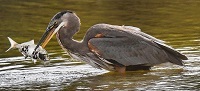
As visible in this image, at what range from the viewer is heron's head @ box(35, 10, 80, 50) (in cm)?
1268

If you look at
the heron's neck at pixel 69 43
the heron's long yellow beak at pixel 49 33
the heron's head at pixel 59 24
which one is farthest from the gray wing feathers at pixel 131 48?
the heron's long yellow beak at pixel 49 33

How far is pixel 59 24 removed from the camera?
12.8 metres

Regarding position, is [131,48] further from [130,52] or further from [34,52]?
[34,52]

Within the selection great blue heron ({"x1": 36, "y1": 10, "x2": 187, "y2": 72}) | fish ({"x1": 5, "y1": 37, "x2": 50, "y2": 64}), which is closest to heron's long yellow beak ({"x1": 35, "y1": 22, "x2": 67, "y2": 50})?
great blue heron ({"x1": 36, "y1": 10, "x2": 187, "y2": 72})

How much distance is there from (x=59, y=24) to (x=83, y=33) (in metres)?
5.44

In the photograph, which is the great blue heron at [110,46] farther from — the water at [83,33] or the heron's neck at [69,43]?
the water at [83,33]

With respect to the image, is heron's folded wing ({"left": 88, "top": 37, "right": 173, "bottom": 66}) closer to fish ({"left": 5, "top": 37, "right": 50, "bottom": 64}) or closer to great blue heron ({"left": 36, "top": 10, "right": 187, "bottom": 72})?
great blue heron ({"left": 36, "top": 10, "right": 187, "bottom": 72})

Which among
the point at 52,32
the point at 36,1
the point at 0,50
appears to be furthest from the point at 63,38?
the point at 36,1

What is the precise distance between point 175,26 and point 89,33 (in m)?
6.73

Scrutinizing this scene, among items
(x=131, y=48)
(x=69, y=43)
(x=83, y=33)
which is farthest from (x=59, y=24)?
(x=83, y=33)

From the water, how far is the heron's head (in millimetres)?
664

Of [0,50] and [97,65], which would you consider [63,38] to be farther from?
[0,50]

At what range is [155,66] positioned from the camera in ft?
44.8

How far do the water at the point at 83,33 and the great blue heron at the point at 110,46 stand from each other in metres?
0.23
